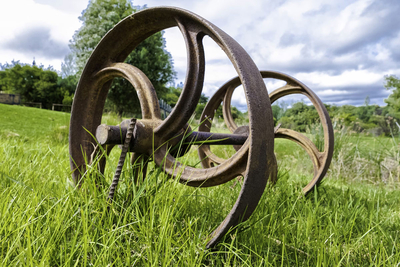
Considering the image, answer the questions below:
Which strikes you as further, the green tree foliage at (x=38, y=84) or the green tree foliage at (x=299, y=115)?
Answer: the green tree foliage at (x=38, y=84)

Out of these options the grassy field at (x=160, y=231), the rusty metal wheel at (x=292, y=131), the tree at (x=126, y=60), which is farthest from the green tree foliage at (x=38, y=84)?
the grassy field at (x=160, y=231)

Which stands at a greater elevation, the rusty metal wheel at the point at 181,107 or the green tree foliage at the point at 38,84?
the green tree foliage at the point at 38,84

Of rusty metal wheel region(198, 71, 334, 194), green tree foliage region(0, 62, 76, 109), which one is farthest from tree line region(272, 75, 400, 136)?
green tree foliage region(0, 62, 76, 109)

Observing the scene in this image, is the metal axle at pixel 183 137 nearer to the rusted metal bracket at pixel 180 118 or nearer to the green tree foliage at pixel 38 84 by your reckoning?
the rusted metal bracket at pixel 180 118

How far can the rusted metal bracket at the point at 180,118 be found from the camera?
1036 mm

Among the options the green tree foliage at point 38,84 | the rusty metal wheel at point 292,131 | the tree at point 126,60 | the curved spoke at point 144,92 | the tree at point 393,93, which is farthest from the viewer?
the green tree foliage at point 38,84

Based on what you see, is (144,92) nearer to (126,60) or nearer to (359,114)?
(126,60)

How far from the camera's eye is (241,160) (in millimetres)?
1106

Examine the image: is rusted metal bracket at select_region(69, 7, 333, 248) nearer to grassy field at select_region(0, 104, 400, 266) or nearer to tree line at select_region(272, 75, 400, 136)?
grassy field at select_region(0, 104, 400, 266)

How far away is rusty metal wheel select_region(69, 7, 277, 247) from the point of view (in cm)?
103

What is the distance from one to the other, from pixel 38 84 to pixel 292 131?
3590 cm

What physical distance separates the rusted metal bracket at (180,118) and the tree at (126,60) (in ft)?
46.9

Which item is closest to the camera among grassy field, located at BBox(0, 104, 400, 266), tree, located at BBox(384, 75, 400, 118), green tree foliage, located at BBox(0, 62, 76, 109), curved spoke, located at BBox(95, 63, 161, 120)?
grassy field, located at BBox(0, 104, 400, 266)

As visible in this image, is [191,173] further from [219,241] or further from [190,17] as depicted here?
[190,17]
